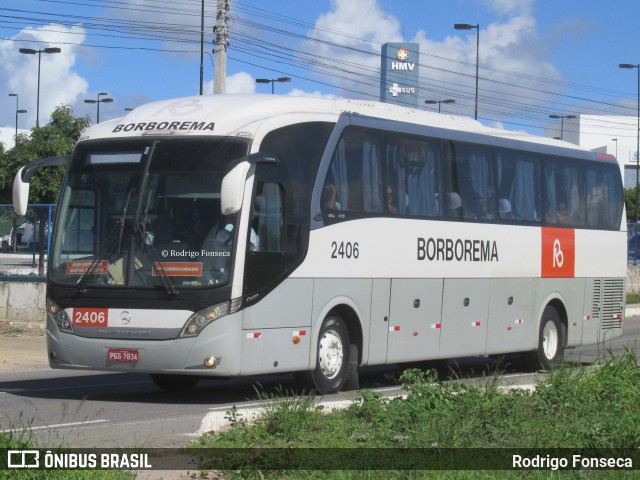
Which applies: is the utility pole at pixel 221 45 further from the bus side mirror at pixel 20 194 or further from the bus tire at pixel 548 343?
the bus side mirror at pixel 20 194

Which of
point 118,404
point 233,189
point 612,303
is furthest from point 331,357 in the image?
point 612,303

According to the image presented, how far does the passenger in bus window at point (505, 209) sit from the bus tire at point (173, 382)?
5504mm

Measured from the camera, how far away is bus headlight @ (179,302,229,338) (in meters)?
12.8

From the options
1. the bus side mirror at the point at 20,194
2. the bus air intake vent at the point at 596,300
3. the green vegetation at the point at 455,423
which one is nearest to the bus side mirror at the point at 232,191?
the green vegetation at the point at 455,423

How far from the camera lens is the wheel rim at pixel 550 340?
1922 cm

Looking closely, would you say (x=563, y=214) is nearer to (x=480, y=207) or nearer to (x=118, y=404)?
(x=480, y=207)

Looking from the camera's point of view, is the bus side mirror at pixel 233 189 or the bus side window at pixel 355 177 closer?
the bus side mirror at pixel 233 189

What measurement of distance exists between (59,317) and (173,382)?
2292 mm

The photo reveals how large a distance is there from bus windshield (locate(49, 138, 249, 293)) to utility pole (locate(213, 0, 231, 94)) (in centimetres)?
1096

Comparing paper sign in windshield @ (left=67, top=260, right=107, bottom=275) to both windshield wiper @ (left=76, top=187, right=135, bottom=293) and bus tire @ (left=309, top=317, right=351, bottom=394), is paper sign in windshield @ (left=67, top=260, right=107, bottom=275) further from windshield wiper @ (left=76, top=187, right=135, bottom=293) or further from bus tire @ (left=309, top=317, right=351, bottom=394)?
bus tire @ (left=309, top=317, right=351, bottom=394)

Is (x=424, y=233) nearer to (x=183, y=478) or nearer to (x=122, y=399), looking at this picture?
(x=122, y=399)

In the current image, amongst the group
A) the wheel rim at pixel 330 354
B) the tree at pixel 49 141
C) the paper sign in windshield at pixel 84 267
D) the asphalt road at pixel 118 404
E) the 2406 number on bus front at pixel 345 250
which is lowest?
the asphalt road at pixel 118 404

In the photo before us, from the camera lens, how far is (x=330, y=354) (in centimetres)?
1450

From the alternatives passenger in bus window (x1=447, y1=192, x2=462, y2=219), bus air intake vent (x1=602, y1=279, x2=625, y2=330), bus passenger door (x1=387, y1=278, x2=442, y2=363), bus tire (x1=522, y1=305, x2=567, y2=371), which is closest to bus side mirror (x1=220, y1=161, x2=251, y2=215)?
bus passenger door (x1=387, y1=278, x2=442, y2=363)
